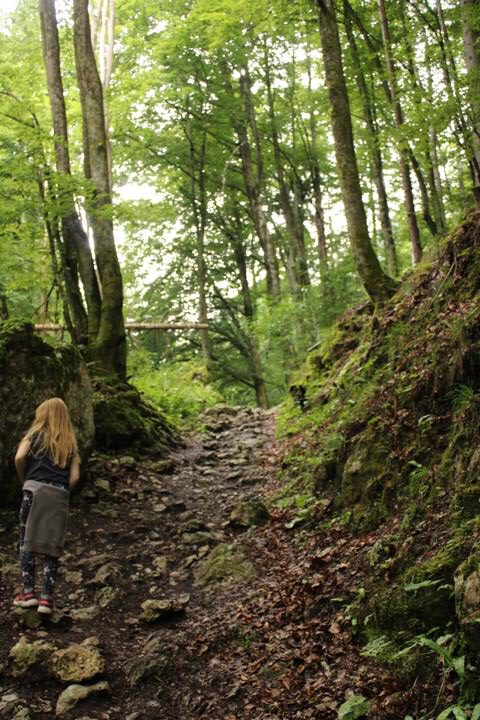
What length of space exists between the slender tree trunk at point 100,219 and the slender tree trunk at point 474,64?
5826 millimetres

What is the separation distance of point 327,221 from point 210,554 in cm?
2149

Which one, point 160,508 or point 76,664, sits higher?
point 160,508

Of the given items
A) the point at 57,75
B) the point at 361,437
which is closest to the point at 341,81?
the point at 57,75

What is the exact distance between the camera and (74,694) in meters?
4.05

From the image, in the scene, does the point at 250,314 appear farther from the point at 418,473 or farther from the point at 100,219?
the point at 418,473

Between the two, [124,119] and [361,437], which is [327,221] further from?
[361,437]

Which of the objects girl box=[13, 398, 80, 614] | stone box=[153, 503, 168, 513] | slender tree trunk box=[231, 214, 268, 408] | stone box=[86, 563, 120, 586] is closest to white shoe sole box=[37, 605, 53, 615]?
girl box=[13, 398, 80, 614]

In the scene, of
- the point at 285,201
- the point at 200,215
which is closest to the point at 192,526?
the point at 285,201

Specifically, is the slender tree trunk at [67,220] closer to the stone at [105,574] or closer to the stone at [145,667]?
the stone at [105,574]

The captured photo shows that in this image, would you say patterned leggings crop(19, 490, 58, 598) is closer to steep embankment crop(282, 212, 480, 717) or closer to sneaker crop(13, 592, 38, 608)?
sneaker crop(13, 592, 38, 608)

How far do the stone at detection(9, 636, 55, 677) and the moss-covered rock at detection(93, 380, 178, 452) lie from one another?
190 inches

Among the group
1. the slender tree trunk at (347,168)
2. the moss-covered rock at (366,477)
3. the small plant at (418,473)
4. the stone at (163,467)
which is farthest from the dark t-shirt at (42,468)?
the slender tree trunk at (347,168)

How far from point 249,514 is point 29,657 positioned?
11.2ft

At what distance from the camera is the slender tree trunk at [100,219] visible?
10.9 m
